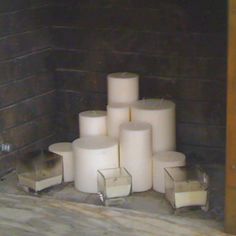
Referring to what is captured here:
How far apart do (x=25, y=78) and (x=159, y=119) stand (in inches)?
17.1

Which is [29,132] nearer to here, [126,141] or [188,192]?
[126,141]

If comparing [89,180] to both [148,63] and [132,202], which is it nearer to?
[132,202]

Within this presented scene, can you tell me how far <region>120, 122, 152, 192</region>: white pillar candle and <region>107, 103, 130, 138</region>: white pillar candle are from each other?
6 centimetres

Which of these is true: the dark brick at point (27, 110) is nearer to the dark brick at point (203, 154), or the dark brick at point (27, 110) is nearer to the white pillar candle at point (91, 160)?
the white pillar candle at point (91, 160)

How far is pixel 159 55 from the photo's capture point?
2088 mm

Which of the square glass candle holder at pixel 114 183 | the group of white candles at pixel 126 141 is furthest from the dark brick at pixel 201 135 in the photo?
the square glass candle holder at pixel 114 183

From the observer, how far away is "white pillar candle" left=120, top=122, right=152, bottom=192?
1.89m

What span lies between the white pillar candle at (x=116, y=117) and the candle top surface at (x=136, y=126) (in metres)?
0.03

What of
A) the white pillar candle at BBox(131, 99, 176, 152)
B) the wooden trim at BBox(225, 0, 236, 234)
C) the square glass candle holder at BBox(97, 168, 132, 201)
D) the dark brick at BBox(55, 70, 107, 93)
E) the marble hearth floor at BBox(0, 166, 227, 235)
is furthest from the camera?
the dark brick at BBox(55, 70, 107, 93)

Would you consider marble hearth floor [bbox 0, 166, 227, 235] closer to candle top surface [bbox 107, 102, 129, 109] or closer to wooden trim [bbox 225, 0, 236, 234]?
wooden trim [bbox 225, 0, 236, 234]

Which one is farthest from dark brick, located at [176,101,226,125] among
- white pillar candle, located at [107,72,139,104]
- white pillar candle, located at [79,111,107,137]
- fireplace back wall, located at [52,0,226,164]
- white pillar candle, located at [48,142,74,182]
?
white pillar candle, located at [48,142,74,182]

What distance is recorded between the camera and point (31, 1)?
208 centimetres

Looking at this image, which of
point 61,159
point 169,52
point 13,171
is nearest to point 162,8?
point 169,52

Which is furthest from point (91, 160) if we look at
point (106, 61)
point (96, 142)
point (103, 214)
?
point (106, 61)
